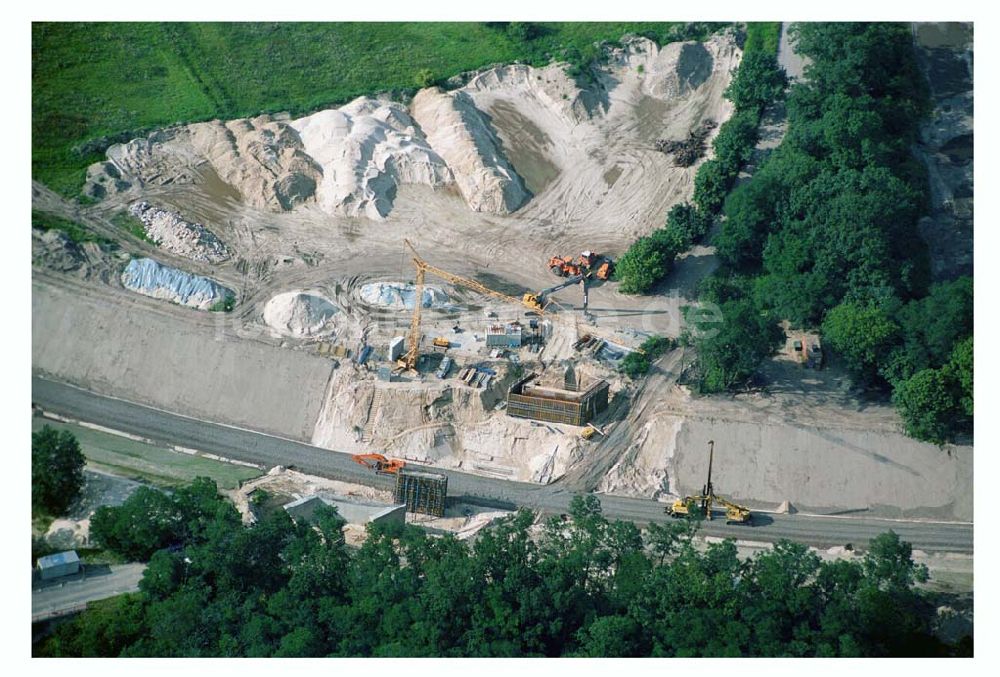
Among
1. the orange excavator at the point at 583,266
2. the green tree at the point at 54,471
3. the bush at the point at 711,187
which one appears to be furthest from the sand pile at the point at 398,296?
the green tree at the point at 54,471

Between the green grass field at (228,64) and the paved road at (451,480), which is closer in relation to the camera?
the paved road at (451,480)

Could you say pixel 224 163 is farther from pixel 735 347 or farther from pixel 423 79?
pixel 735 347

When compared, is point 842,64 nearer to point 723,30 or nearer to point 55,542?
point 723,30

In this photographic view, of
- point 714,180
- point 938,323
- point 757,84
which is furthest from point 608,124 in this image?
point 938,323

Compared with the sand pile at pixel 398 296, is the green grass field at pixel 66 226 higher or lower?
higher

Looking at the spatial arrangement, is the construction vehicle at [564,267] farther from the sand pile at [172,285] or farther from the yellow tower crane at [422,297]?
the sand pile at [172,285]

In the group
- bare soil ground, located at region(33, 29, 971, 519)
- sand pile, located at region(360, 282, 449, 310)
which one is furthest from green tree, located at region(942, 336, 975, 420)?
sand pile, located at region(360, 282, 449, 310)

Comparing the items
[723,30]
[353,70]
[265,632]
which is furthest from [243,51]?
[265,632]
